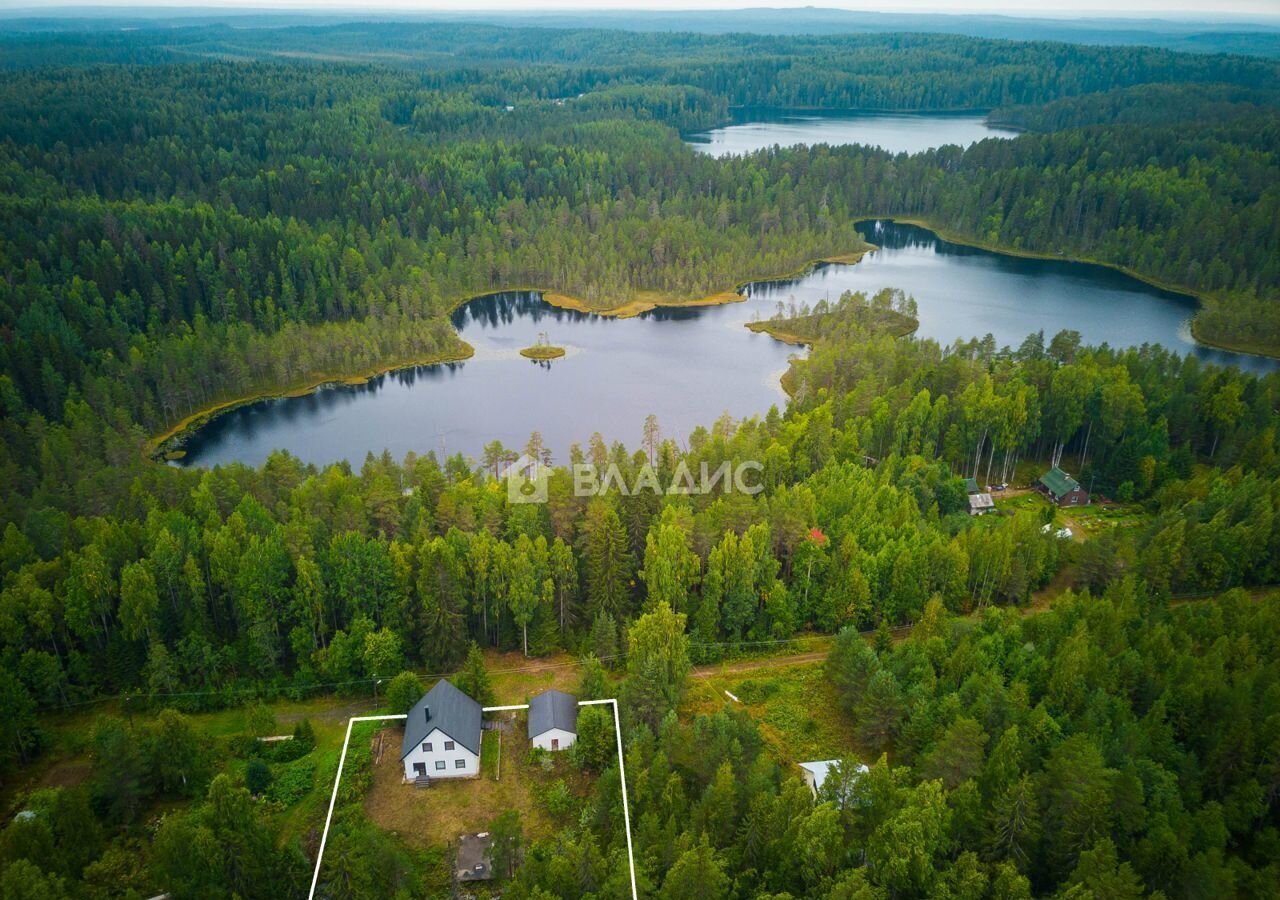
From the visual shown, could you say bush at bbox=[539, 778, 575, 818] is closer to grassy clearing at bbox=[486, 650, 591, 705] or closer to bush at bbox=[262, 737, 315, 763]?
grassy clearing at bbox=[486, 650, 591, 705]

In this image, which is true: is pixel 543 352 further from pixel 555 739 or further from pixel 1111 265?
pixel 1111 265

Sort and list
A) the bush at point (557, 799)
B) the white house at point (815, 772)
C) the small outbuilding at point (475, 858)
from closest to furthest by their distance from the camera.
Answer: the small outbuilding at point (475, 858) → the white house at point (815, 772) → the bush at point (557, 799)

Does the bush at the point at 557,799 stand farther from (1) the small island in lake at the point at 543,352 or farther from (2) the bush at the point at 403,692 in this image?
(1) the small island in lake at the point at 543,352

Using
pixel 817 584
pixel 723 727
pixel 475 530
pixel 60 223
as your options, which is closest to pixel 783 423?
pixel 817 584

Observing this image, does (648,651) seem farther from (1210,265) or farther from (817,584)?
(1210,265)

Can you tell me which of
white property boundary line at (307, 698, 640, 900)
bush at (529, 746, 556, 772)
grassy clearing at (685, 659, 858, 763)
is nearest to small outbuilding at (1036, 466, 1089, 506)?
grassy clearing at (685, 659, 858, 763)

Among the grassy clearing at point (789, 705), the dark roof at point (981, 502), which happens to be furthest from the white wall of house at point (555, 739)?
the dark roof at point (981, 502)
